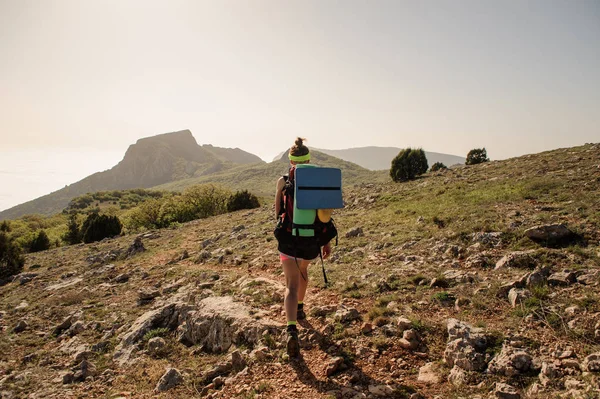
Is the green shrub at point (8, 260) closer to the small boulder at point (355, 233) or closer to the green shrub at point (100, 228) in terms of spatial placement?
the green shrub at point (100, 228)

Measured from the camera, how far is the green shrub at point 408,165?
2886cm

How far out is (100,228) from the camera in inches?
1212

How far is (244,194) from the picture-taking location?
3606 cm

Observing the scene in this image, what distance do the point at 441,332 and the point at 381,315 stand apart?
102cm

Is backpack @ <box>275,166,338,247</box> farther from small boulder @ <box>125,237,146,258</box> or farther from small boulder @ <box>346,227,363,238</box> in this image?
small boulder @ <box>125,237,146,258</box>

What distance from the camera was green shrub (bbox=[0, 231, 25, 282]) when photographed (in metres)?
17.6

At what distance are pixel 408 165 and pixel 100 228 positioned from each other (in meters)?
30.9

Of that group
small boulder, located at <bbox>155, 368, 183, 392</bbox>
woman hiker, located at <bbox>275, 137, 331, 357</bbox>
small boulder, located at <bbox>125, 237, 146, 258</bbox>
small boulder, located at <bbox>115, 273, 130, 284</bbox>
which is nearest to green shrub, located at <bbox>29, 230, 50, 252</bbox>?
small boulder, located at <bbox>125, 237, 146, 258</bbox>

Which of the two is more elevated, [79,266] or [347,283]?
[347,283]

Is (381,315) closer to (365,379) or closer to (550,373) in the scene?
(365,379)

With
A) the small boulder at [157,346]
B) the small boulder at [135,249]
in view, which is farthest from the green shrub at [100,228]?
the small boulder at [157,346]

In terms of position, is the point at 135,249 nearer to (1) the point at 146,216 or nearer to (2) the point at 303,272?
(2) the point at 303,272

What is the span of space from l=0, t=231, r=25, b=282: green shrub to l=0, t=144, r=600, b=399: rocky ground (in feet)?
25.3

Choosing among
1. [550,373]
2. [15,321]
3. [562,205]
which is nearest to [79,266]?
[15,321]
